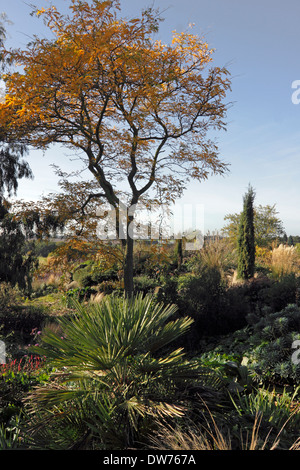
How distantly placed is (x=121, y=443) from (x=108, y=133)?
933 cm

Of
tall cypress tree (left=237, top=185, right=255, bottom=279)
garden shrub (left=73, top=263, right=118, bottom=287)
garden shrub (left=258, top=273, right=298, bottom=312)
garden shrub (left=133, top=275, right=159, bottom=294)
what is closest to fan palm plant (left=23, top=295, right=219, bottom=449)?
garden shrub (left=258, top=273, right=298, bottom=312)

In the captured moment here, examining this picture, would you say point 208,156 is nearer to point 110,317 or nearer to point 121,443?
point 110,317

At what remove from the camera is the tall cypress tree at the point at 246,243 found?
12586 millimetres

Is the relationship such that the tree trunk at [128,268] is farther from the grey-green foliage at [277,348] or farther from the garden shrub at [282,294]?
the grey-green foliage at [277,348]

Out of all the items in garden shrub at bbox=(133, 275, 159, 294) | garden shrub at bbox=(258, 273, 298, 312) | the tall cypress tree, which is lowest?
garden shrub at bbox=(133, 275, 159, 294)

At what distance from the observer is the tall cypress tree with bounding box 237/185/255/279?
12586 millimetres

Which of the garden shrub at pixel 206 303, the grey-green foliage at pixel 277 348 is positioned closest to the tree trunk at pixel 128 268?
the garden shrub at pixel 206 303

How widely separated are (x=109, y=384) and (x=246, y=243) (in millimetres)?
10958

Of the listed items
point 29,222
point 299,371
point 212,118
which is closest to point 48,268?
point 29,222

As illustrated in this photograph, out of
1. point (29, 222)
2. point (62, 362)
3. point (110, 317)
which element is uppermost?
point (29, 222)

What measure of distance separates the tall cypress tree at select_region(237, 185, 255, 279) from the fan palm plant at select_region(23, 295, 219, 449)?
10.1 m

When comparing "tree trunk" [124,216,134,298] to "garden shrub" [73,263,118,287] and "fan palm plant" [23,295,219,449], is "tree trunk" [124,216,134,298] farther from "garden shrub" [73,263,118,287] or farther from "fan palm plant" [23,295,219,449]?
"fan palm plant" [23,295,219,449]

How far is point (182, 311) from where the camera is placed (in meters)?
7.95

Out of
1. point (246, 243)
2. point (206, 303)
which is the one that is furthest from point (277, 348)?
point (246, 243)
